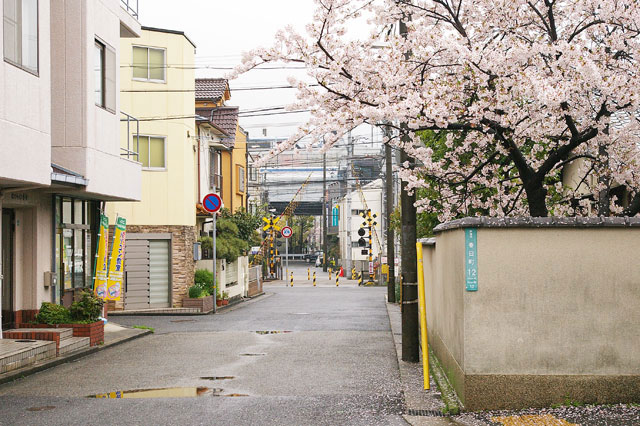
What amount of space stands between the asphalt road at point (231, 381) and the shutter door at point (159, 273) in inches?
266

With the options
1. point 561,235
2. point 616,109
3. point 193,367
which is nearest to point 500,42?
point 616,109

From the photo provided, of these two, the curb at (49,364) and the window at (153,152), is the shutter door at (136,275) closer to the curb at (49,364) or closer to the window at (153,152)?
the window at (153,152)

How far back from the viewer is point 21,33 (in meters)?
11.7

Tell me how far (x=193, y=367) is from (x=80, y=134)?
5.54 meters

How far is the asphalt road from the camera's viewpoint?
320 inches

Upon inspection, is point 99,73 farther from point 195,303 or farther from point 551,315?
point 551,315

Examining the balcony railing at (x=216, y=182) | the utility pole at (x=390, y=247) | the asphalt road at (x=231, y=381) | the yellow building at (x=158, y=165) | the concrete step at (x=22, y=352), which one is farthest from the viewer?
the balcony railing at (x=216, y=182)

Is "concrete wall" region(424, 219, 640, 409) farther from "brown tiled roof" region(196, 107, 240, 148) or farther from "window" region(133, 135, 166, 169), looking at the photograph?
"brown tiled roof" region(196, 107, 240, 148)

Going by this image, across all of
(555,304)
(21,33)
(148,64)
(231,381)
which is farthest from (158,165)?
(555,304)

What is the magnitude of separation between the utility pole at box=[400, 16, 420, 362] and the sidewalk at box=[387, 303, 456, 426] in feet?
0.88

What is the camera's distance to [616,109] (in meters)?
9.01

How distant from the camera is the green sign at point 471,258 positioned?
25.6 ft

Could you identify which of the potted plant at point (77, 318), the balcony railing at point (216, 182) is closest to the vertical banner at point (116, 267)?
the potted plant at point (77, 318)

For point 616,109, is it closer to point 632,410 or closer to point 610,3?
point 610,3
